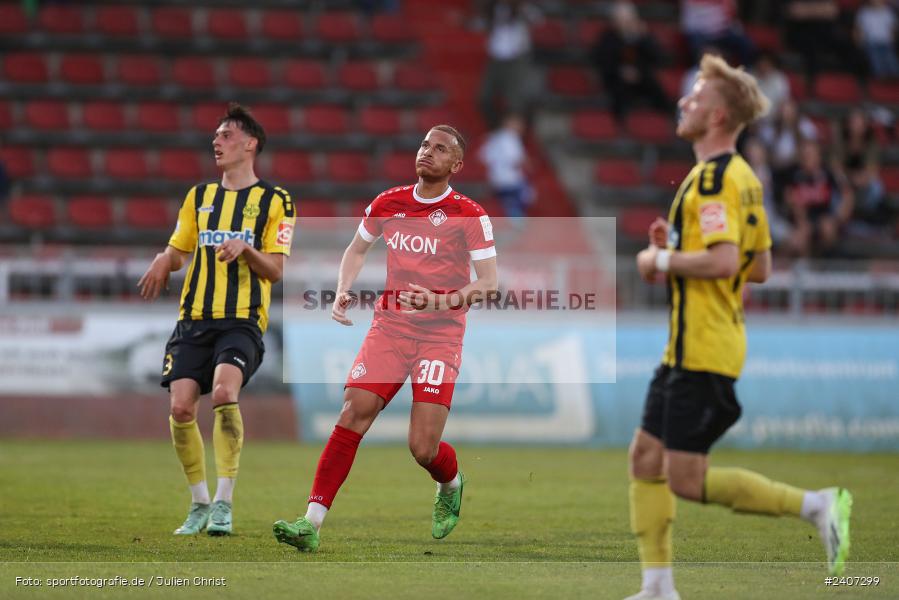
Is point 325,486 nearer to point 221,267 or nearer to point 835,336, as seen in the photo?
point 221,267

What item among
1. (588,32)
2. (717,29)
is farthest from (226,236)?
(588,32)

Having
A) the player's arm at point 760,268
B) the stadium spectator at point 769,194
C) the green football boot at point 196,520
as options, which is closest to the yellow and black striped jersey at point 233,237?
the green football boot at point 196,520

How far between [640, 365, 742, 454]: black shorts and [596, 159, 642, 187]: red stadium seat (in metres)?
15.0

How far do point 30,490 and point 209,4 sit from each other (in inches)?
504

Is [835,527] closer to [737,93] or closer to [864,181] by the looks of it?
[737,93]

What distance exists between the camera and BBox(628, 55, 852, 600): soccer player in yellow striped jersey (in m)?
5.95

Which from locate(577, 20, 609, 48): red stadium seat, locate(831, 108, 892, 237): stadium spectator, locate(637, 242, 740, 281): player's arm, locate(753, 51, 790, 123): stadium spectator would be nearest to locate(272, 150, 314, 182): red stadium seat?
locate(577, 20, 609, 48): red stadium seat

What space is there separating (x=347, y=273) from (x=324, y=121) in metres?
12.9

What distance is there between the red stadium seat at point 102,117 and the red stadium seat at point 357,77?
3.43m

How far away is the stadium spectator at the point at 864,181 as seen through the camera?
64.7 feet

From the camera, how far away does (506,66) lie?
831 inches

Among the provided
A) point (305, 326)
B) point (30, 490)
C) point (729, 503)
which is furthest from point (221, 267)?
point (305, 326)

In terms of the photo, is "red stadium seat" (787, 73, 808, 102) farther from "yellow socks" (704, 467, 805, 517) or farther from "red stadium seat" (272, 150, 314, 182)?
"yellow socks" (704, 467, 805, 517)

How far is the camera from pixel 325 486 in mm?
7859
